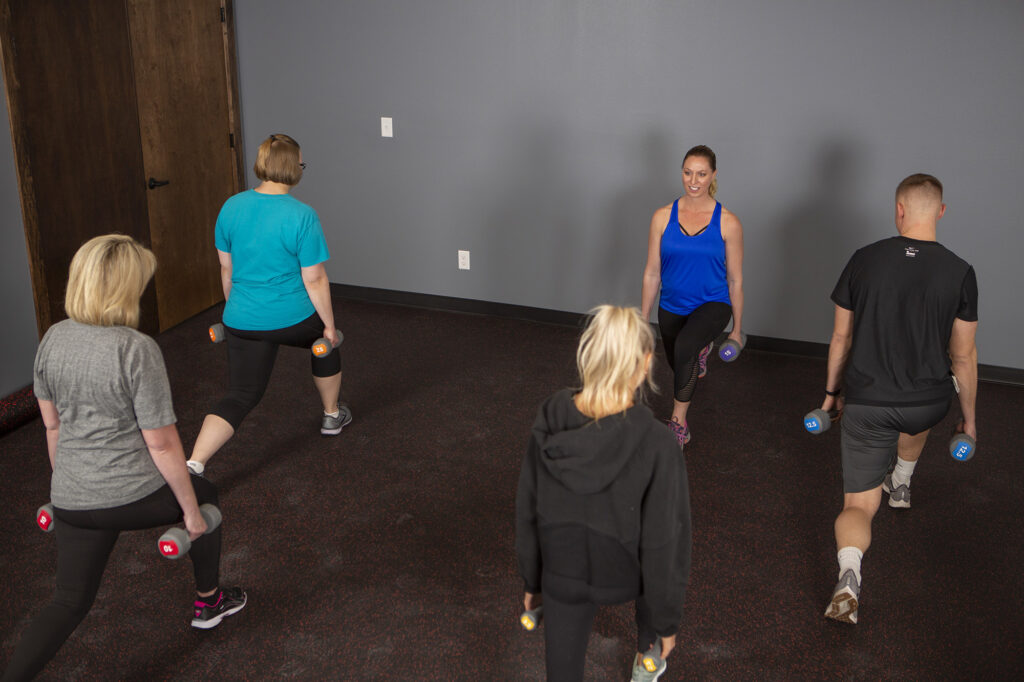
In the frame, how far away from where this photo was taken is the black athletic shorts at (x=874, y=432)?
2656mm

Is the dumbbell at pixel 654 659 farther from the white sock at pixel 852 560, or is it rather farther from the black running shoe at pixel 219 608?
the black running shoe at pixel 219 608

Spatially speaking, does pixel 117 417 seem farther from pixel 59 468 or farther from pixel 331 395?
pixel 331 395

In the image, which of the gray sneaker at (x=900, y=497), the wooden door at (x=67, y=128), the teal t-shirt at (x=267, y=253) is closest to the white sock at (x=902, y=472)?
the gray sneaker at (x=900, y=497)

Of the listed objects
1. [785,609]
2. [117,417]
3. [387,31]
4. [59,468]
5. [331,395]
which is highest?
[387,31]

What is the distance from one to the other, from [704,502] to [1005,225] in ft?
8.21

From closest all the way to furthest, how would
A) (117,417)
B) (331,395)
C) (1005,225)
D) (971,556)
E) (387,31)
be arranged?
(117,417) → (971,556) → (331,395) → (1005,225) → (387,31)

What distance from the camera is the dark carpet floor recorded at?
2.60 m

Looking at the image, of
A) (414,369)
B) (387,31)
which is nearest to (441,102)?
(387,31)

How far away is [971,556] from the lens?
3.15 m

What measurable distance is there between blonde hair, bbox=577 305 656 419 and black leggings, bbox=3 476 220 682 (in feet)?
3.97

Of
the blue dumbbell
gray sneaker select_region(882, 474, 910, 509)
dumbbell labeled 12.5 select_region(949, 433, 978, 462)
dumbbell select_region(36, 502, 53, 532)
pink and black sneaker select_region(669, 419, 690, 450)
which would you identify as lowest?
gray sneaker select_region(882, 474, 910, 509)

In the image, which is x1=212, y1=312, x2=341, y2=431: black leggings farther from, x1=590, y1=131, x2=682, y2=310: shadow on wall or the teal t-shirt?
x1=590, y1=131, x2=682, y2=310: shadow on wall

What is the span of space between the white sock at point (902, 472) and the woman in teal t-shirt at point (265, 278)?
2.37 m

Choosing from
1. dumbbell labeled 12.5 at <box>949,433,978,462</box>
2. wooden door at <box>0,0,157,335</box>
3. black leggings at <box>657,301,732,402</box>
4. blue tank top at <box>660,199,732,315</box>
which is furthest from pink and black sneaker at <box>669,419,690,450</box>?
wooden door at <box>0,0,157,335</box>
